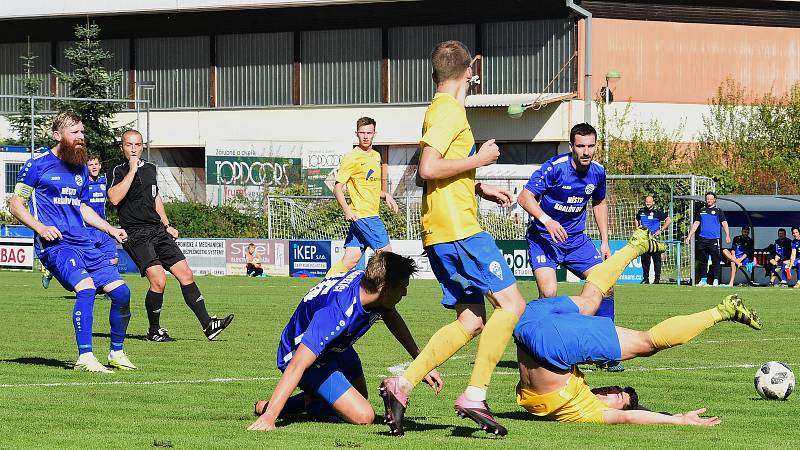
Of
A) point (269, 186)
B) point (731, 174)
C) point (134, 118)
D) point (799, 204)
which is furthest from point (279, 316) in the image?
point (134, 118)

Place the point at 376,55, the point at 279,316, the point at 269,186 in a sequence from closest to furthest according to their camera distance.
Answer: the point at 279,316, the point at 269,186, the point at 376,55

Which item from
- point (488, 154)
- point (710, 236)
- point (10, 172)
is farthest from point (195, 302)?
point (10, 172)

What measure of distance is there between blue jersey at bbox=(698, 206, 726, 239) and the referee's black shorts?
16669 mm

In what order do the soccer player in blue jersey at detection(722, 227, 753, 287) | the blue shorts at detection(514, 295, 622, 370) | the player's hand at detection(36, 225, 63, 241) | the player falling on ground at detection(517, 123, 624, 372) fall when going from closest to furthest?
the blue shorts at detection(514, 295, 622, 370) < the player's hand at detection(36, 225, 63, 241) < the player falling on ground at detection(517, 123, 624, 372) < the soccer player in blue jersey at detection(722, 227, 753, 287)

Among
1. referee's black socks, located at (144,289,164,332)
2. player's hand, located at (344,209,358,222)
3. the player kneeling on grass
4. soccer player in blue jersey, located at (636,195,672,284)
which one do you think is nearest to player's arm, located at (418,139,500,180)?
the player kneeling on grass

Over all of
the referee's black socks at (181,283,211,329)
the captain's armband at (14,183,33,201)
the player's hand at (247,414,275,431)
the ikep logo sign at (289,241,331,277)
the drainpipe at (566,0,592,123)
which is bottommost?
the ikep logo sign at (289,241,331,277)

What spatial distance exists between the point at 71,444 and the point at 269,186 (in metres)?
34.1

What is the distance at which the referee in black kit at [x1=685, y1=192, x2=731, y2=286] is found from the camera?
95.3 feet

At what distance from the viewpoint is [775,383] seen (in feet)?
31.7

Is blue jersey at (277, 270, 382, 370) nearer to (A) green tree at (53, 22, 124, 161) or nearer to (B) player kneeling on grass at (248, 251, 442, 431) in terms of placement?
(B) player kneeling on grass at (248, 251, 442, 431)

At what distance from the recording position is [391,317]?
856 centimetres

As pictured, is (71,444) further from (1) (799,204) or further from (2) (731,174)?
(2) (731,174)

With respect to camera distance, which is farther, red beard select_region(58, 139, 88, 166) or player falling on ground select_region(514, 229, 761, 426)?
red beard select_region(58, 139, 88, 166)

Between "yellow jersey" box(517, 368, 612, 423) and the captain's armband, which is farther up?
the captain's armband
